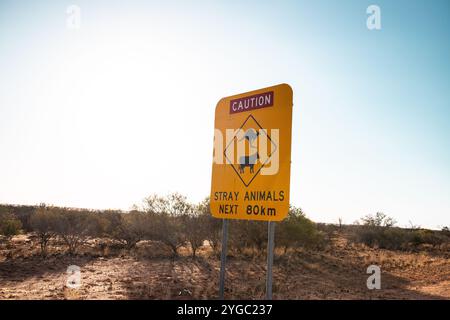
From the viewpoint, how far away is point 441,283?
40.0 ft

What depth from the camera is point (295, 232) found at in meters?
18.8

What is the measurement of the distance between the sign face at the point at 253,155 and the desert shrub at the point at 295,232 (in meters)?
14.4

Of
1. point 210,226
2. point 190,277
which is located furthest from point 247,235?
point 190,277

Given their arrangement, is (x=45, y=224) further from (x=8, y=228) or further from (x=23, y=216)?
(x=23, y=216)

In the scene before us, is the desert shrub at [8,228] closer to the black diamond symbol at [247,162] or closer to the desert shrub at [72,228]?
the desert shrub at [72,228]

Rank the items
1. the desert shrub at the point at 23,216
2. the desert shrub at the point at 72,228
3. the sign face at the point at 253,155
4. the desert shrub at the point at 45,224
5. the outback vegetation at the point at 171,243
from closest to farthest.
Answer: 1. the sign face at the point at 253,155
2. the outback vegetation at the point at 171,243
3. the desert shrub at the point at 72,228
4. the desert shrub at the point at 45,224
5. the desert shrub at the point at 23,216

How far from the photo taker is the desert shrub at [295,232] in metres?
18.5

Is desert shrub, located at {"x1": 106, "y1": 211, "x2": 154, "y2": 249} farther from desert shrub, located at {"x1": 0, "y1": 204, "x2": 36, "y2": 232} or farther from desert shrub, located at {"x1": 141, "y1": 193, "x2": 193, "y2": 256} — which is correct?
desert shrub, located at {"x1": 0, "y1": 204, "x2": 36, "y2": 232}

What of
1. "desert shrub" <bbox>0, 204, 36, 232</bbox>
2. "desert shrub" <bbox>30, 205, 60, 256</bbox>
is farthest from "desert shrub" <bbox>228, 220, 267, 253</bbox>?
"desert shrub" <bbox>0, 204, 36, 232</bbox>

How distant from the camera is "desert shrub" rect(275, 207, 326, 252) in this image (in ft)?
60.7

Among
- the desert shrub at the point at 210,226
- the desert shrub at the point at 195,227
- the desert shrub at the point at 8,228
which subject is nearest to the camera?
the desert shrub at the point at 195,227

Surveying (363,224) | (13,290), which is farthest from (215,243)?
(363,224)

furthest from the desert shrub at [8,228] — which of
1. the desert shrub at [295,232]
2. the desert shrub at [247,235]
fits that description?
the desert shrub at [295,232]
